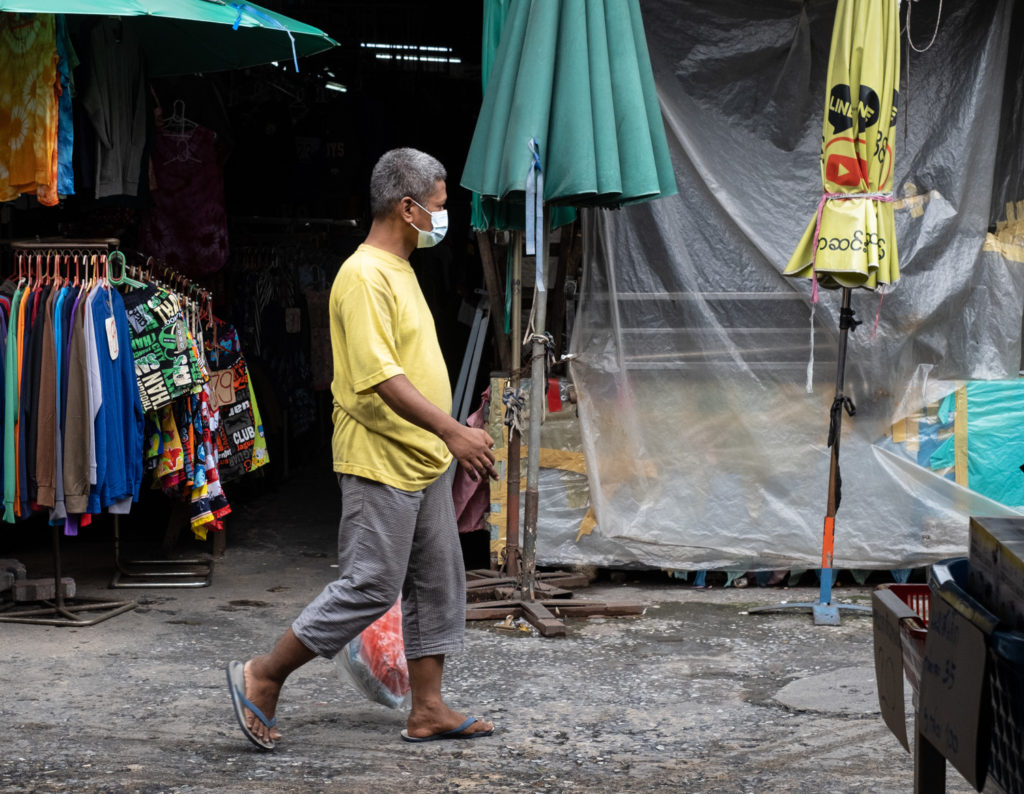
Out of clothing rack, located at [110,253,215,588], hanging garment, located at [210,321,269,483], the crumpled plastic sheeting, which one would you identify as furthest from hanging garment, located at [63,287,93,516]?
the crumpled plastic sheeting

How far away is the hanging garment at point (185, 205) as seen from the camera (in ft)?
23.9

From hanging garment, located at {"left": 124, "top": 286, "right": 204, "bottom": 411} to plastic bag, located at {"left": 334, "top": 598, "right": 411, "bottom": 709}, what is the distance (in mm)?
2111

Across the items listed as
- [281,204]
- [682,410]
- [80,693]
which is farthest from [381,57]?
[80,693]

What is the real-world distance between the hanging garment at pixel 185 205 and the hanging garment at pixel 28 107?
145cm

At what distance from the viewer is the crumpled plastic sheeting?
21.0ft

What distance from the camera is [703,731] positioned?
4.43 meters

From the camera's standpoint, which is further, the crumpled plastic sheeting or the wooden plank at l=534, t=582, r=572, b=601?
the crumpled plastic sheeting

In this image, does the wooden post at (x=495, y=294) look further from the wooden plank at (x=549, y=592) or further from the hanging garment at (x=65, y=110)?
the hanging garment at (x=65, y=110)

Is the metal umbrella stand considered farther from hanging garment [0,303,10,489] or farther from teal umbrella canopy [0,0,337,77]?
hanging garment [0,303,10,489]

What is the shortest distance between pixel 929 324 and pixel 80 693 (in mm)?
4261

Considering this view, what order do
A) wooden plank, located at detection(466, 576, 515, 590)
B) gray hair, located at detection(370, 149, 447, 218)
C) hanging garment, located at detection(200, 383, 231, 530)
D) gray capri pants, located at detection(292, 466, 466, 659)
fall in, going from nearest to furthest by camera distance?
gray capri pants, located at detection(292, 466, 466, 659) < gray hair, located at detection(370, 149, 447, 218) < wooden plank, located at detection(466, 576, 515, 590) < hanging garment, located at detection(200, 383, 231, 530)

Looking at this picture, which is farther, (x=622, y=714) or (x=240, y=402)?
(x=240, y=402)

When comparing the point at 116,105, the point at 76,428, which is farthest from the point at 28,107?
the point at 76,428

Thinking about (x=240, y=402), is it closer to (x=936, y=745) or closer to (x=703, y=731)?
(x=703, y=731)
